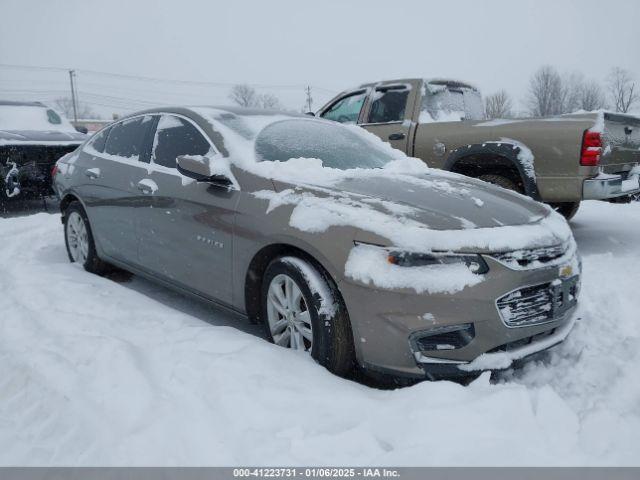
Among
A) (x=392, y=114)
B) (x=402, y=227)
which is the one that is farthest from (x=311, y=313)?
(x=392, y=114)

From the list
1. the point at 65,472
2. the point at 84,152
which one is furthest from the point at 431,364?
the point at 84,152

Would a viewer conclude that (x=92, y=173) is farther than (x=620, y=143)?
No

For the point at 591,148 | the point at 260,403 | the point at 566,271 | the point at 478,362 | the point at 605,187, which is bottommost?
the point at 260,403

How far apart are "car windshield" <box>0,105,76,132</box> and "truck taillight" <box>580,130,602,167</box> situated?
8.34 metres

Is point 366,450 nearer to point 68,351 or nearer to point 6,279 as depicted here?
point 68,351

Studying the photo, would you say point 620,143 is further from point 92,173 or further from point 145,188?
point 92,173

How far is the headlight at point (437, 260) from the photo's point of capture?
242 centimetres

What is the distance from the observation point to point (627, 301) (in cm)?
374

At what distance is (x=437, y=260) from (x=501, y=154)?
3182 millimetres

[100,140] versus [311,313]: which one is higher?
[100,140]

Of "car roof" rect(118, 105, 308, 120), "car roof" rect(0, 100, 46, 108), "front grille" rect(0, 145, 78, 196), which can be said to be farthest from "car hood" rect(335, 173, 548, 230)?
"car roof" rect(0, 100, 46, 108)

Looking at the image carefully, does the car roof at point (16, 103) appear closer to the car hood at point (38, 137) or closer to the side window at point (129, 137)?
the car hood at point (38, 137)

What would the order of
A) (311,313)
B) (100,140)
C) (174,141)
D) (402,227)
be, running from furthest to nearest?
(100,140) → (174,141) → (311,313) → (402,227)

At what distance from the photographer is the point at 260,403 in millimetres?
2332
